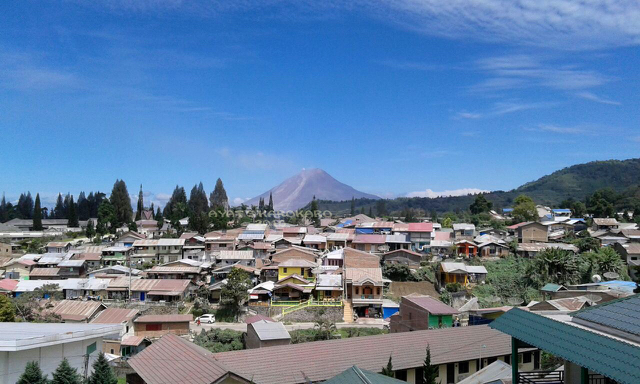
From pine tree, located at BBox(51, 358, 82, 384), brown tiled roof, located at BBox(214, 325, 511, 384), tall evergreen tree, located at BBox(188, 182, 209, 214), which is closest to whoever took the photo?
pine tree, located at BBox(51, 358, 82, 384)

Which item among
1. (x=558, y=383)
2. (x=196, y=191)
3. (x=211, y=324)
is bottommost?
(x=211, y=324)

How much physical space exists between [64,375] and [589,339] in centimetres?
1097

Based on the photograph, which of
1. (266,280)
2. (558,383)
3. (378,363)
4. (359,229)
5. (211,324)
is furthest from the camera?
(359,229)

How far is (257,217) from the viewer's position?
7900 centimetres

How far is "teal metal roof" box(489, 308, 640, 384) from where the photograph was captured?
18.8ft

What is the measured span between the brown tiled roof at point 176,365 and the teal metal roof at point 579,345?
7385mm

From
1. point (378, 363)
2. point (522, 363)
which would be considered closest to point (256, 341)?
point (378, 363)

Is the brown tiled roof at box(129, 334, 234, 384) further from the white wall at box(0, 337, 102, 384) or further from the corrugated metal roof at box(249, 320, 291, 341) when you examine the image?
the corrugated metal roof at box(249, 320, 291, 341)

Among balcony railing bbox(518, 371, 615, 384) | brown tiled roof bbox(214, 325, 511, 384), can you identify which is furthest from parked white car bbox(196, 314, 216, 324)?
balcony railing bbox(518, 371, 615, 384)

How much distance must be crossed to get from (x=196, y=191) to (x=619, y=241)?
57251 millimetres

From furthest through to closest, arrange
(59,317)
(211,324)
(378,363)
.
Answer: (211,324), (59,317), (378,363)

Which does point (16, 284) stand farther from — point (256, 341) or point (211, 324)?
point (256, 341)

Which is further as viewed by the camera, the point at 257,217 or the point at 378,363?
the point at 257,217

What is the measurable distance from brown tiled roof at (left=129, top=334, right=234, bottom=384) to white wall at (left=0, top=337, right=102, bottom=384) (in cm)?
144
